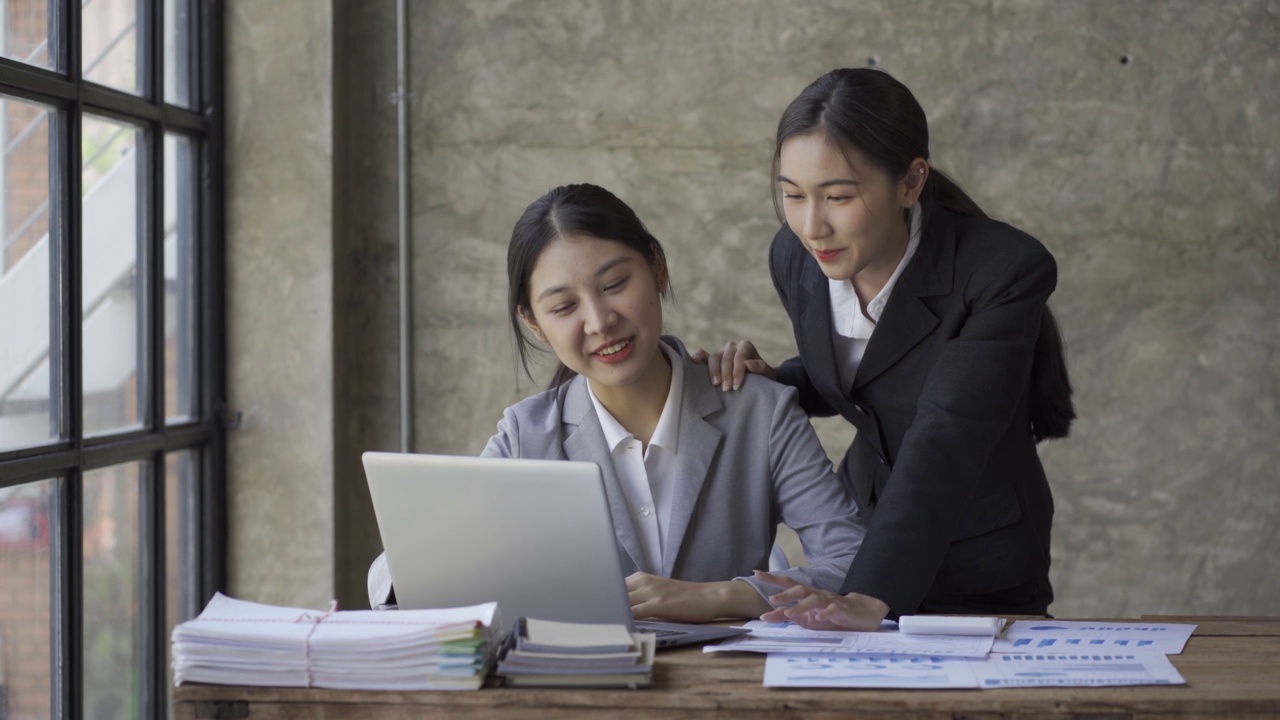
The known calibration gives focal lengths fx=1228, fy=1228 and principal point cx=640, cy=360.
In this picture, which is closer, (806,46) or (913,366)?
(913,366)

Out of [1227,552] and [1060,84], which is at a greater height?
[1060,84]

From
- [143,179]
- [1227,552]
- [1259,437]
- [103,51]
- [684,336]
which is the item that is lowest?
[1227,552]

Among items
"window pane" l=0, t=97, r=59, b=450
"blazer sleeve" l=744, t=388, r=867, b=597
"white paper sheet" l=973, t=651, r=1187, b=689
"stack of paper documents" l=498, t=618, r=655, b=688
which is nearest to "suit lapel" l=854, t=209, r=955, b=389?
"blazer sleeve" l=744, t=388, r=867, b=597

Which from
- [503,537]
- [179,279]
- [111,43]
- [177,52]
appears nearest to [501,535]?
[503,537]

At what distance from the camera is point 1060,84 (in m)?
3.42

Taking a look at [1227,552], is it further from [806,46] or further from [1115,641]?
[1115,641]

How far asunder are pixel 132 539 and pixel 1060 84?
8.91 ft

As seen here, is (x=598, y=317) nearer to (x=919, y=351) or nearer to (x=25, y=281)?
(x=919, y=351)

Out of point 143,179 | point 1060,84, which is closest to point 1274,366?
point 1060,84

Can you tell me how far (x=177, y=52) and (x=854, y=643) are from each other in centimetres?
255

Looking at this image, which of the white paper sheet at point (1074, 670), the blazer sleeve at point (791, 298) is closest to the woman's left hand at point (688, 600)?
the white paper sheet at point (1074, 670)

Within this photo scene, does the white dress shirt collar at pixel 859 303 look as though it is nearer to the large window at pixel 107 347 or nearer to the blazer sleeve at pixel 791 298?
the blazer sleeve at pixel 791 298

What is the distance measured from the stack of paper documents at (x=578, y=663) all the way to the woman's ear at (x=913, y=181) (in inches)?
35.4

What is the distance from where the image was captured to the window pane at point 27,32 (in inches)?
94.0
